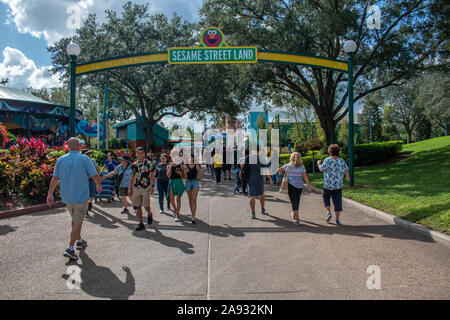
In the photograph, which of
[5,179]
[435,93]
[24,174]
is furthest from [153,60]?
[435,93]

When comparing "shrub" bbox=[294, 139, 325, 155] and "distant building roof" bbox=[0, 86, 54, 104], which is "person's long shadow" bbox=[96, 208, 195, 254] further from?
"distant building roof" bbox=[0, 86, 54, 104]

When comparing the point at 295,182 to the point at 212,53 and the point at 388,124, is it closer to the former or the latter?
the point at 212,53

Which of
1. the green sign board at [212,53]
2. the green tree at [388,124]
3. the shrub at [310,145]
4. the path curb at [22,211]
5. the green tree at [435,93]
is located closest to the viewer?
the path curb at [22,211]

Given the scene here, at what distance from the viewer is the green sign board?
437 inches

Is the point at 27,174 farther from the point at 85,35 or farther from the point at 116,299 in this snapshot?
the point at 85,35

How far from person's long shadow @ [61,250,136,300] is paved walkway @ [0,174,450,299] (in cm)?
A: 1

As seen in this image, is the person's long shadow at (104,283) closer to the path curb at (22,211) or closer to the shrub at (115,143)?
the path curb at (22,211)

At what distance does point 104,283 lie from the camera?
380cm

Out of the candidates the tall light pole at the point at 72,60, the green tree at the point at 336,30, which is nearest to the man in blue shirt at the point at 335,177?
the tall light pole at the point at 72,60

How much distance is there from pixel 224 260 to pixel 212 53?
846 centimetres

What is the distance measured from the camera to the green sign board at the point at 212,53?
1109 centimetres

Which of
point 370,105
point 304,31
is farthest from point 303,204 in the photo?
point 370,105

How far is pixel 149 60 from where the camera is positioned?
11523 millimetres

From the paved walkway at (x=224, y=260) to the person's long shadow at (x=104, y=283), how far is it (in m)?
0.01
